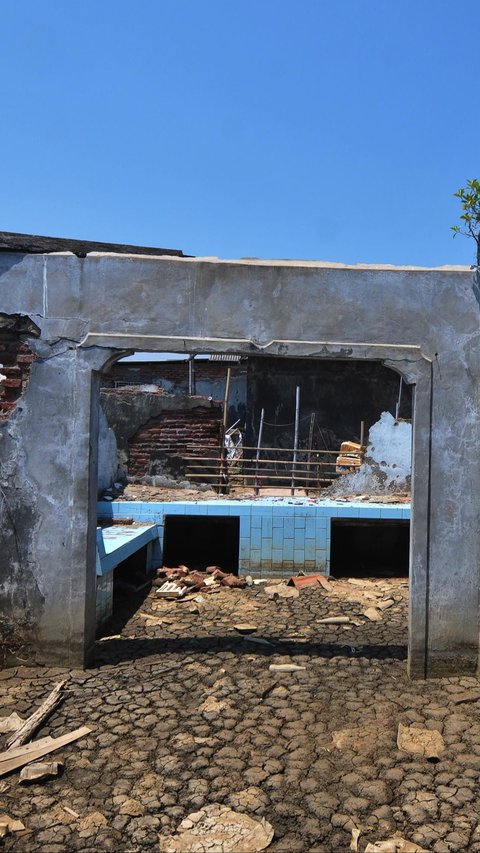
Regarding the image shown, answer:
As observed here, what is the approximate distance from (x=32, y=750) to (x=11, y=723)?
1.23 ft

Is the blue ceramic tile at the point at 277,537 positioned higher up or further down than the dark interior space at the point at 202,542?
higher up

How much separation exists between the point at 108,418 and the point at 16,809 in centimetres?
838

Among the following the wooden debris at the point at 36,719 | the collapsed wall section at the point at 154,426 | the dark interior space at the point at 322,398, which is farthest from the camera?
the dark interior space at the point at 322,398

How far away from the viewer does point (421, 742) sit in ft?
12.2

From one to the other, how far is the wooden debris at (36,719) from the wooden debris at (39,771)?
0.27 m

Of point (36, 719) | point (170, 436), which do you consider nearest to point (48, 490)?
point (36, 719)

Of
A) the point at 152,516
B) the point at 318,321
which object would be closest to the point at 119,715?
the point at 318,321

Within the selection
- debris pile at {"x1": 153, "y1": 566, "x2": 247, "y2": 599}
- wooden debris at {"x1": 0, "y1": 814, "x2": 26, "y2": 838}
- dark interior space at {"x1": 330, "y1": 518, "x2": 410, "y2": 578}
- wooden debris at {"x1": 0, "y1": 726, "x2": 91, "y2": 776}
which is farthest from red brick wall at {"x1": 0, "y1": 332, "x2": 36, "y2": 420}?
dark interior space at {"x1": 330, "y1": 518, "x2": 410, "y2": 578}

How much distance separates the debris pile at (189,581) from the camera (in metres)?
7.20

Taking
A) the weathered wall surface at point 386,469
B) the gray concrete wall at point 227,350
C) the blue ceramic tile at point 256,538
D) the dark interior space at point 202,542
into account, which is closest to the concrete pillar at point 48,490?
the gray concrete wall at point 227,350

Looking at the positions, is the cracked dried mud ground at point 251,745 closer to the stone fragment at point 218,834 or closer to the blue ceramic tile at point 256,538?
the stone fragment at point 218,834

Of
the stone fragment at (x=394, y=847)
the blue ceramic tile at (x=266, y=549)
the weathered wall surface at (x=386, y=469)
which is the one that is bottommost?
the stone fragment at (x=394, y=847)

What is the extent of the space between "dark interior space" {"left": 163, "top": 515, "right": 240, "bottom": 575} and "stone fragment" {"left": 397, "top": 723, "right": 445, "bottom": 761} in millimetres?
5529

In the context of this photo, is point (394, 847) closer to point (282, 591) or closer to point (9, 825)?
point (9, 825)
